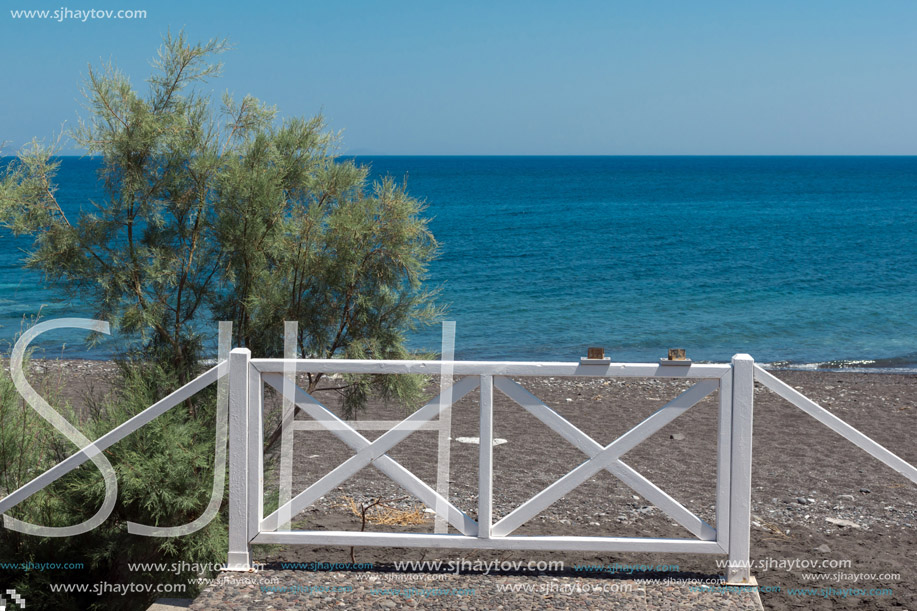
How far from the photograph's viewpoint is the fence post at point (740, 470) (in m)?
4.45

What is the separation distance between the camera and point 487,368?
15.0 ft

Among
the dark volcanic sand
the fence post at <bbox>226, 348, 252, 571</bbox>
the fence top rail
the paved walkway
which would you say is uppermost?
the fence top rail

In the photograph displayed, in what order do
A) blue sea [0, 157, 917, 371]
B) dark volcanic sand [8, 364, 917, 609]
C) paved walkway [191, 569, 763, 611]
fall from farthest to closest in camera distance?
blue sea [0, 157, 917, 371], dark volcanic sand [8, 364, 917, 609], paved walkway [191, 569, 763, 611]

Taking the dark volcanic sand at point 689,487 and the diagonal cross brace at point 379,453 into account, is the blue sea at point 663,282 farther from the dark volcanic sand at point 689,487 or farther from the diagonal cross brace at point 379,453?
the dark volcanic sand at point 689,487

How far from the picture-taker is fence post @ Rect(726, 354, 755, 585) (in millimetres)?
4445

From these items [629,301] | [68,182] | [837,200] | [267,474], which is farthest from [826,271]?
[68,182]

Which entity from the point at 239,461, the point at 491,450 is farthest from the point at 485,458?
the point at 239,461

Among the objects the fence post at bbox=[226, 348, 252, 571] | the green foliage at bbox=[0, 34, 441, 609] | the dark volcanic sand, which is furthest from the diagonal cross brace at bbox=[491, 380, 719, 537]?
the green foliage at bbox=[0, 34, 441, 609]

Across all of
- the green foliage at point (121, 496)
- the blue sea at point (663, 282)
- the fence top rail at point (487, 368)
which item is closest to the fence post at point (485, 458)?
the fence top rail at point (487, 368)

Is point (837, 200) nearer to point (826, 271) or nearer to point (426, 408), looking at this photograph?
point (826, 271)

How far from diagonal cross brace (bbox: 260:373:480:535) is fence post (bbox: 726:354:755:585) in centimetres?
138

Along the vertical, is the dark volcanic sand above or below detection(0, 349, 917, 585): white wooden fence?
below

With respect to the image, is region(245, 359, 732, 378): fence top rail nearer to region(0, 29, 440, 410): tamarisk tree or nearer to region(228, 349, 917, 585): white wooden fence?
region(228, 349, 917, 585): white wooden fence

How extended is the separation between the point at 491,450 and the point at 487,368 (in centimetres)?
44
